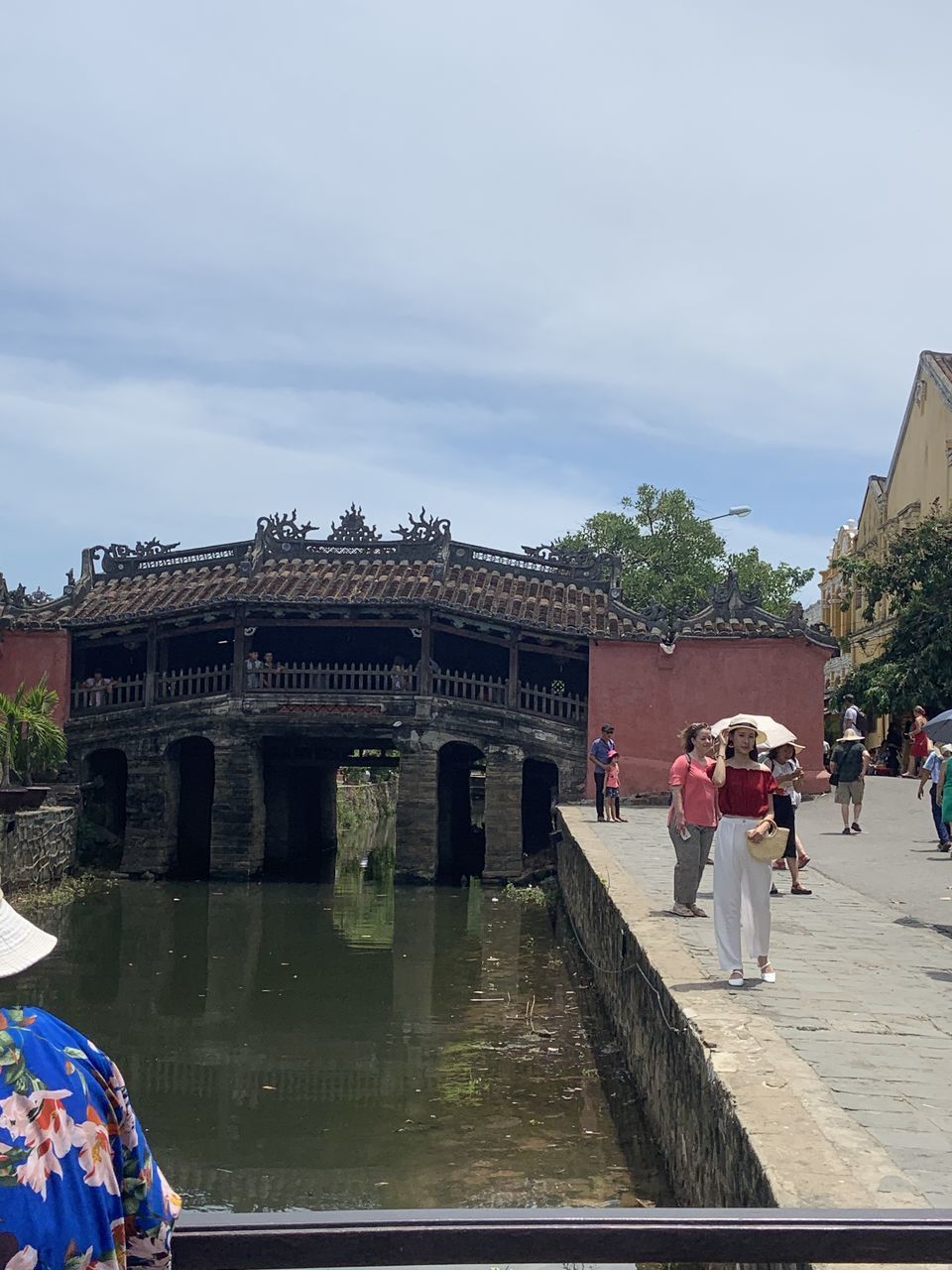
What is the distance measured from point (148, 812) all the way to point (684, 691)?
10.3 meters

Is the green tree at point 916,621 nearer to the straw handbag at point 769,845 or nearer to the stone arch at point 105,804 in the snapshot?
the stone arch at point 105,804

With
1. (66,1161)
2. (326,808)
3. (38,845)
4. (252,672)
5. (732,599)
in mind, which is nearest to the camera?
(66,1161)

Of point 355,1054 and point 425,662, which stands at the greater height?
point 425,662

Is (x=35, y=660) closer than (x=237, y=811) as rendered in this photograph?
No

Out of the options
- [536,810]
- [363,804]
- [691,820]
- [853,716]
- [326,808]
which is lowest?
[363,804]

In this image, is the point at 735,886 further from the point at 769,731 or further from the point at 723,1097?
the point at 723,1097

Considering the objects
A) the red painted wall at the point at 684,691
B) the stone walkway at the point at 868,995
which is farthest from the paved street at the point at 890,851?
the red painted wall at the point at 684,691

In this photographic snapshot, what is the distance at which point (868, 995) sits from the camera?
7.70 metres

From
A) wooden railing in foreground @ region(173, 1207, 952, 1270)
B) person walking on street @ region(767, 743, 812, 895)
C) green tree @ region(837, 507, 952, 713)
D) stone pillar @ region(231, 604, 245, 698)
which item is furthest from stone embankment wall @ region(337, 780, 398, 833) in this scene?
wooden railing in foreground @ region(173, 1207, 952, 1270)

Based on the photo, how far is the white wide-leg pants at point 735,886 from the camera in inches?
304

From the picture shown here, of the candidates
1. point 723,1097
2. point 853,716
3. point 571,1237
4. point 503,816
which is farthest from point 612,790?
point 571,1237

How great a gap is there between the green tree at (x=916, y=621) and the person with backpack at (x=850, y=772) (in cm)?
722

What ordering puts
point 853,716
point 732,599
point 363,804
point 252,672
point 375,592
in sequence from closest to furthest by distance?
point 853,716, point 375,592, point 252,672, point 732,599, point 363,804

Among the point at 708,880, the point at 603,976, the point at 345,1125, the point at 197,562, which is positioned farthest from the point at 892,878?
the point at 197,562
